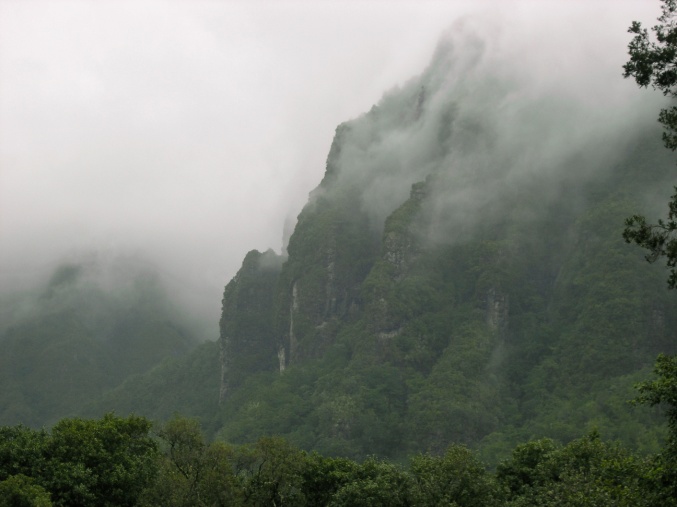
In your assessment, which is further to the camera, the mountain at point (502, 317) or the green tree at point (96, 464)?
the mountain at point (502, 317)

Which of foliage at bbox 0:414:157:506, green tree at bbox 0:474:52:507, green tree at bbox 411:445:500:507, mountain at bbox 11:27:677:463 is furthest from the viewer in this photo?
mountain at bbox 11:27:677:463

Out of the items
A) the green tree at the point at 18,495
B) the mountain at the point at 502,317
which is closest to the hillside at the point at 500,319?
the mountain at the point at 502,317

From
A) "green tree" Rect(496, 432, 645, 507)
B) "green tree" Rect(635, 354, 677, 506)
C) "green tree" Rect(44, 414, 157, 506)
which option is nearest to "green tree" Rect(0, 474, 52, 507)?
"green tree" Rect(44, 414, 157, 506)

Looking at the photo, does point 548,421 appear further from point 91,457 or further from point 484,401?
point 91,457

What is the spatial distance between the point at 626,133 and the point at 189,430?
479ft

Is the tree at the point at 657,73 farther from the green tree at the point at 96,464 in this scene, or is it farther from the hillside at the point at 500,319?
the hillside at the point at 500,319

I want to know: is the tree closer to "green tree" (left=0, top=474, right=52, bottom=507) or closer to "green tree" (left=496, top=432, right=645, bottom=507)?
"green tree" (left=496, top=432, right=645, bottom=507)

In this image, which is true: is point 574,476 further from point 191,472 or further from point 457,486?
point 191,472

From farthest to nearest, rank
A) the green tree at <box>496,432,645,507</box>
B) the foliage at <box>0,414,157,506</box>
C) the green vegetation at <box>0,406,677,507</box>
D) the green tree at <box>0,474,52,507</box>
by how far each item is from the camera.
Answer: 1. the foliage at <box>0,414,157,506</box>
2. the green vegetation at <box>0,406,677,507</box>
3. the green tree at <box>0,474,52,507</box>
4. the green tree at <box>496,432,645,507</box>

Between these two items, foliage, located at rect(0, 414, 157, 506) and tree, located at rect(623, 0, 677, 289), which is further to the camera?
foliage, located at rect(0, 414, 157, 506)

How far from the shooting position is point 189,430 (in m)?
58.6

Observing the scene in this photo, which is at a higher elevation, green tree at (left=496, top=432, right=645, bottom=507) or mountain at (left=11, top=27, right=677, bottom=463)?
mountain at (left=11, top=27, right=677, bottom=463)

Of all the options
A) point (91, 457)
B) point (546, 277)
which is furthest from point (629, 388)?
point (91, 457)

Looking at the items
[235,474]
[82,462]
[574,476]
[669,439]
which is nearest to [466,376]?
[235,474]
